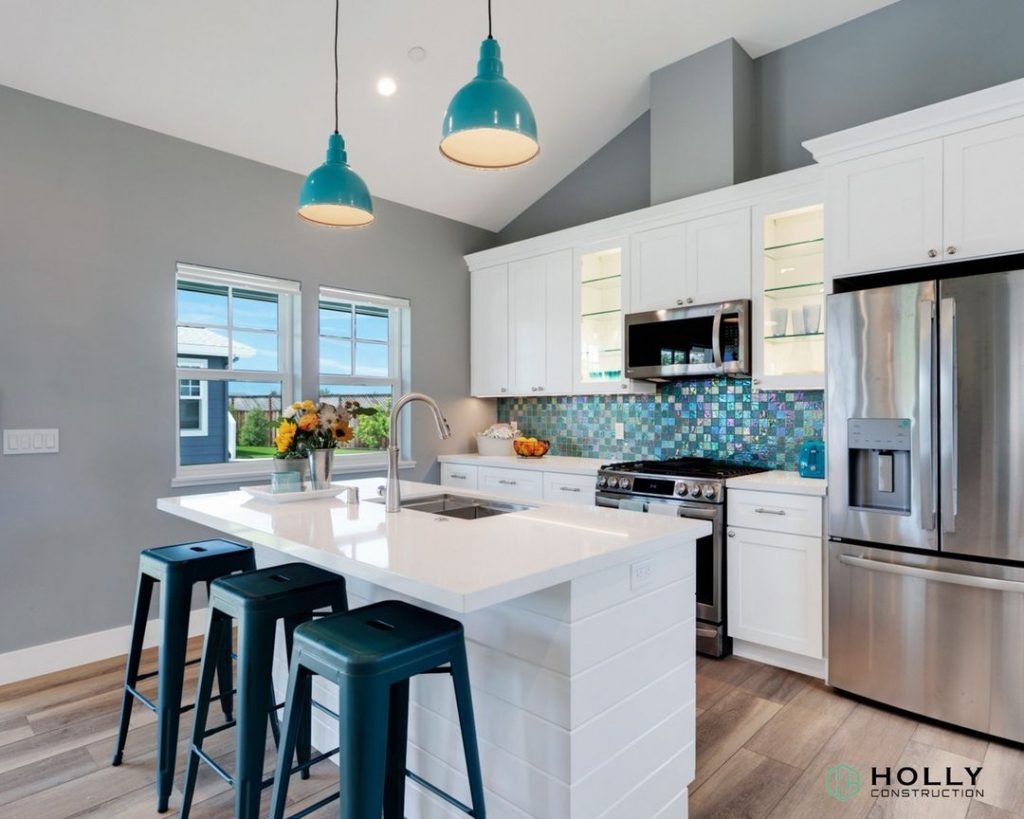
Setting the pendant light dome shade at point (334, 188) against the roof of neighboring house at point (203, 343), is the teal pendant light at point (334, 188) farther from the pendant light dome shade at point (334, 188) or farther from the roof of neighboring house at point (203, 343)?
the roof of neighboring house at point (203, 343)

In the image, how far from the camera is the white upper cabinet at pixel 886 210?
2.56m

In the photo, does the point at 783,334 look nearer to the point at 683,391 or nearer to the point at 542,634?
the point at 683,391

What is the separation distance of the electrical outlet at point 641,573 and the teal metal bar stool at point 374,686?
1.59ft

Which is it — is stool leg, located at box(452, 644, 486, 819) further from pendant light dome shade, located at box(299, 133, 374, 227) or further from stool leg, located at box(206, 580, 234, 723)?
pendant light dome shade, located at box(299, 133, 374, 227)

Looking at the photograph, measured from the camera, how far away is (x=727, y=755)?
229 centimetres

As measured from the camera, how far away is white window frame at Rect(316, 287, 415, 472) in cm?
430

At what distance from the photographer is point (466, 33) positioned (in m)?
3.27

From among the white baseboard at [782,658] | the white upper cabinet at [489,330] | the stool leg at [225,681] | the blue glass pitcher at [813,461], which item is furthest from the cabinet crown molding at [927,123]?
the stool leg at [225,681]

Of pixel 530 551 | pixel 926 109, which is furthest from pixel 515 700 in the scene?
pixel 926 109

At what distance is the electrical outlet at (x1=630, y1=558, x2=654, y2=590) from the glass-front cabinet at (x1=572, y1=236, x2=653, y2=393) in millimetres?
2388

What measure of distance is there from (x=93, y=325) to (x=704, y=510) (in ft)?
10.6

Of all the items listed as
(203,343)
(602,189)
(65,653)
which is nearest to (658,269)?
(602,189)

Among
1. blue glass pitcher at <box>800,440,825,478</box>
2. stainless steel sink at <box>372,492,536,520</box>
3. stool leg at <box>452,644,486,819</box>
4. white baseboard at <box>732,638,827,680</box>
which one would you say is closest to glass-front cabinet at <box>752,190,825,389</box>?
blue glass pitcher at <box>800,440,825,478</box>

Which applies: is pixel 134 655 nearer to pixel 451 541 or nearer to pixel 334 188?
pixel 451 541
